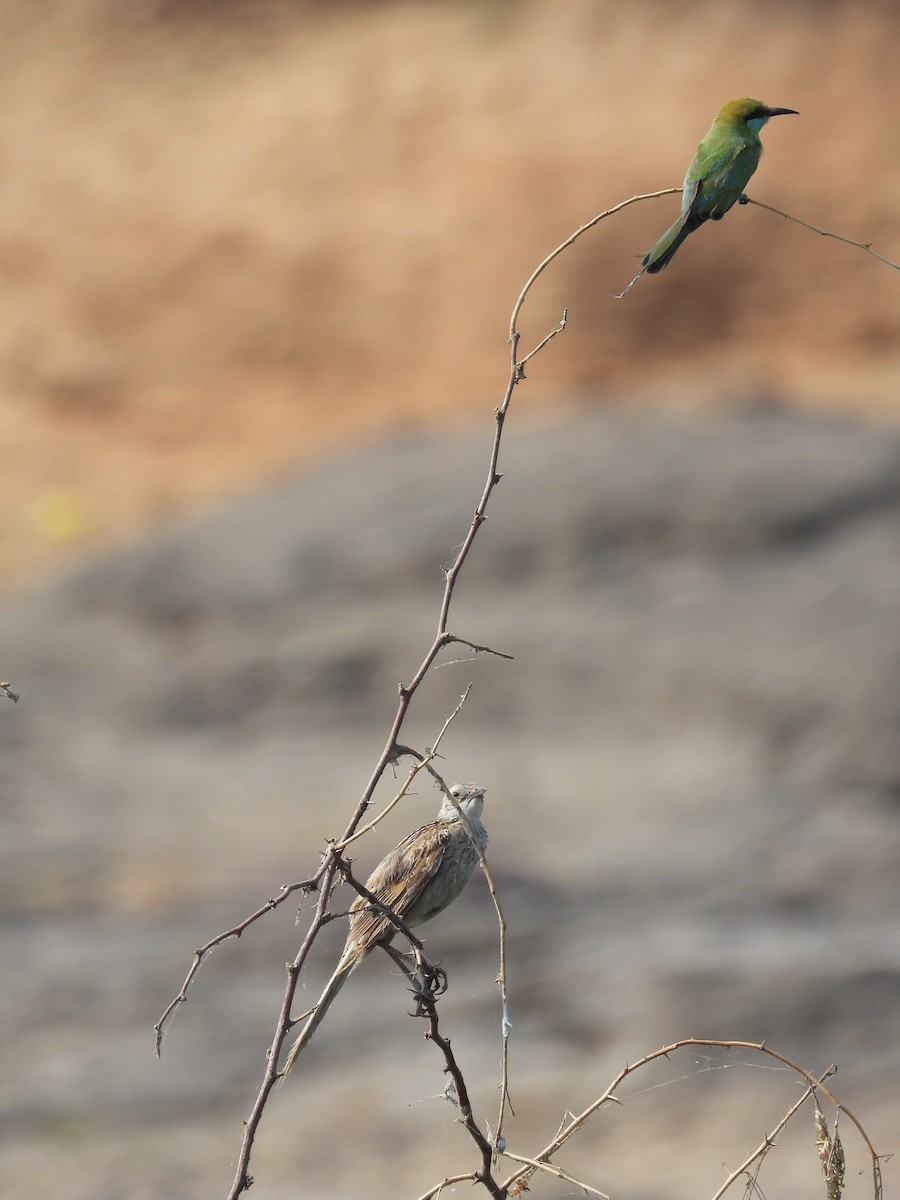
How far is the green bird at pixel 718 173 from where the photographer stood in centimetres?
233

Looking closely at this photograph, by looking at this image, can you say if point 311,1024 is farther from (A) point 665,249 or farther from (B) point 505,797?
(B) point 505,797

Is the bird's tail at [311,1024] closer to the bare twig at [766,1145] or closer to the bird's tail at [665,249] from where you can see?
the bare twig at [766,1145]

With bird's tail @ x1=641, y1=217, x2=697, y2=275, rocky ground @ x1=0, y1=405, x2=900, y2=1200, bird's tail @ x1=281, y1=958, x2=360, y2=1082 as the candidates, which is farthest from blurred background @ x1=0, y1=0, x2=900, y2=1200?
bird's tail @ x1=641, y1=217, x2=697, y2=275

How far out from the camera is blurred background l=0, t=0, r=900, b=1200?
7.46m

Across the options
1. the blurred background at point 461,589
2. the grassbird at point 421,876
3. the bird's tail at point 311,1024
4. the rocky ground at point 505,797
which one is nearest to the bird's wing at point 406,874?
the grassbird at point 421,876

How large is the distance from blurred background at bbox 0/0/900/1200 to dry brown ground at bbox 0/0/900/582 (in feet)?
0.28

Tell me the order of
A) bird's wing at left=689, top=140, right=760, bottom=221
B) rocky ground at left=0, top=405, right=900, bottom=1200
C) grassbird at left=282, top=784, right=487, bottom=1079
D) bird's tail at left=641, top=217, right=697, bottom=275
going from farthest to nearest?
1. rocky ground at left=0, top=405, right=900, bottom=1200
2. grassbird at left=282, top=784, right=487, bottom=1079
3. bird's wing at left=689, top=140, right=760, bottom=221
4. bird's tail at left=641, top=217, right=697, bottom=275

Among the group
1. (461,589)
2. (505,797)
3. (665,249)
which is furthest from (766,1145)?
(461,589)

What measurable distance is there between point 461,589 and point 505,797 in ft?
9.28

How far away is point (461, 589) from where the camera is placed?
1343 centimetres

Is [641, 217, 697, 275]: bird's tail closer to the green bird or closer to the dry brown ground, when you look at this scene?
the green bird

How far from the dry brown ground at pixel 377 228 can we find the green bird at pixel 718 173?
1839cm

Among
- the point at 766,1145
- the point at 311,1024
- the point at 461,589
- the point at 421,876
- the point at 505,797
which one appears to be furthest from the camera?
the point at 461,589

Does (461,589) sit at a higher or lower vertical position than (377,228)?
lower
